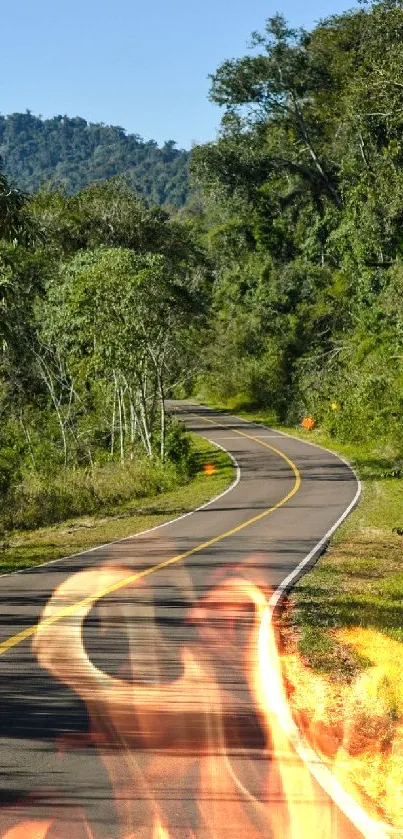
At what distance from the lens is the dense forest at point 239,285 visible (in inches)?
1468

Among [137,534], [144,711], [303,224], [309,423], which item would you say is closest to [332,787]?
[144,711]

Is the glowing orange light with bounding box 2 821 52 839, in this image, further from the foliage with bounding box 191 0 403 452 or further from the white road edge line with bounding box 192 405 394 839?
the foliage with bounding box 191 0 403 452

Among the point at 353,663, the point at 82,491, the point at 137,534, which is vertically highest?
the point at 353,663

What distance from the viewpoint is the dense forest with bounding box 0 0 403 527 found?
122 feet

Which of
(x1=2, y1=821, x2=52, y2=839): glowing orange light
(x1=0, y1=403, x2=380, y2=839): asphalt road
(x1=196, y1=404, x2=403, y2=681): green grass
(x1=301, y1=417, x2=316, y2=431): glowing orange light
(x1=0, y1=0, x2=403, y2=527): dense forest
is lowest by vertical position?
(x1=301, y1=417, x2=316, y2=431): glowing orange light

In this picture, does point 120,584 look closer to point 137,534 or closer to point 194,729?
point 194,729

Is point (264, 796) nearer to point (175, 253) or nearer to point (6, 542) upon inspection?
point (6, 542)

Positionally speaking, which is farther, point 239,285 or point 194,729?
point 239,285

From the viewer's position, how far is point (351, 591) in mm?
15023

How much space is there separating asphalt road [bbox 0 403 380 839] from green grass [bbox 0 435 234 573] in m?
2.08

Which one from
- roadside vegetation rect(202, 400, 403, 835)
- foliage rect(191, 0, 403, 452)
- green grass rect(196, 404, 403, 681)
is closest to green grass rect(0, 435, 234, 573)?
green grass rect(196, 404, 403, 681)

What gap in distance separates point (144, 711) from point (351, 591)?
24.6ft

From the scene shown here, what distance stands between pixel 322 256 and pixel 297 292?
2952mm

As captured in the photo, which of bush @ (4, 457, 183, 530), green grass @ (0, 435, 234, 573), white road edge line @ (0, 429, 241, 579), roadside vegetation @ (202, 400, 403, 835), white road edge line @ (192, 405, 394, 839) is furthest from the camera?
bush @ (4, 457, 183, 530)
